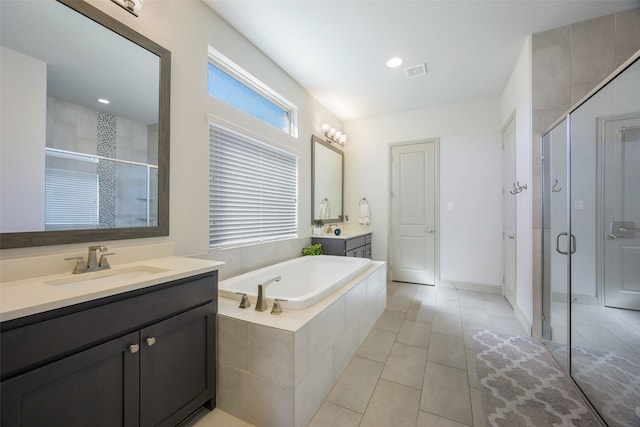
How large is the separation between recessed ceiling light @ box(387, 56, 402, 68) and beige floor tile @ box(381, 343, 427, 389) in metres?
2.75

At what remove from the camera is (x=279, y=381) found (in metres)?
1.31

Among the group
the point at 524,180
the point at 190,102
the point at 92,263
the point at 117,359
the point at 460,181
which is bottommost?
the point at 117,359

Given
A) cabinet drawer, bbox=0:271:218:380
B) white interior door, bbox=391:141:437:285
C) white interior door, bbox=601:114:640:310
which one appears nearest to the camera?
cabinet drawer, bbox=0:271:218:380

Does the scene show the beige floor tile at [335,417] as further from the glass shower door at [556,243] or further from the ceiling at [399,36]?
the ceiling at [399,36]

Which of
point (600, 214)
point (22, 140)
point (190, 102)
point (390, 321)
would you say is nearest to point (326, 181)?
point (390, 321)

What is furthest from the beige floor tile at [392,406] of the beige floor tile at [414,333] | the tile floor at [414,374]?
the beige floor tile at [414,333]

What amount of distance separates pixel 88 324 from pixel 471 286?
163 inches

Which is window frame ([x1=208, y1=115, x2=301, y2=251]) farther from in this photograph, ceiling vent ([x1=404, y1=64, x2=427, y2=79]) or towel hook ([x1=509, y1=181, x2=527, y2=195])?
towel hook ([x1=509, y1=181, x2=527, y2=195])

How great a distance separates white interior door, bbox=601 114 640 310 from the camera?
1407mm

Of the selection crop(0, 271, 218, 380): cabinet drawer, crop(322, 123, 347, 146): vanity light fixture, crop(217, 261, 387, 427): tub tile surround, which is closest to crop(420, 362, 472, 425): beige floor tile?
crop(217, 261, 387, 427): tub tile surround

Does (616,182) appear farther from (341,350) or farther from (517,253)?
(341,350)

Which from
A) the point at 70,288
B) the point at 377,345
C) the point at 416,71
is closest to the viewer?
the point at 70,288

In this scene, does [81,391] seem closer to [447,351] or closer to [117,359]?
[117,359]

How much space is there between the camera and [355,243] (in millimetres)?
3615
